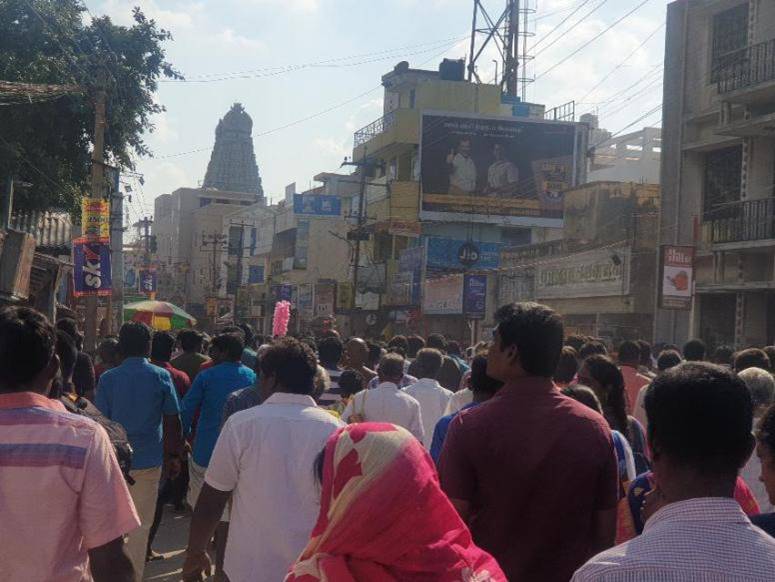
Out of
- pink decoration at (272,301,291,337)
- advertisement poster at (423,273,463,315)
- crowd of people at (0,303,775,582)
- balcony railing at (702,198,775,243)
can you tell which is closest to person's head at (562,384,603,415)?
crowd of people at (0,303,775,582)

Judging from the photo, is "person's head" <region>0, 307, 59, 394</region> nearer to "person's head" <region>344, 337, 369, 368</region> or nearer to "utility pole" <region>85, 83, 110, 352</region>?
"person's head" <region>344, 337, 369, 368</region>

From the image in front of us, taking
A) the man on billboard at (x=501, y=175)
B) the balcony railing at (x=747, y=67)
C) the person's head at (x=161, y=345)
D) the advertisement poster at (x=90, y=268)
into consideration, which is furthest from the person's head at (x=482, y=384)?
the man on billboard at (x=501, y=175)

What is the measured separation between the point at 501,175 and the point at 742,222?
23.0 metres

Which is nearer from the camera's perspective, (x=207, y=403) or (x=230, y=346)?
(x=207, y=403)

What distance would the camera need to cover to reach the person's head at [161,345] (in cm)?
911

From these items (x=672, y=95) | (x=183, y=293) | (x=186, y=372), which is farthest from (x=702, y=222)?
(x=183, y=293)

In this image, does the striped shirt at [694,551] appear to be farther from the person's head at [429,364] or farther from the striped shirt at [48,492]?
the person's head at [429,364]

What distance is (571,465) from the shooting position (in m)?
3.44

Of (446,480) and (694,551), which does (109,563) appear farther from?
(694,551)

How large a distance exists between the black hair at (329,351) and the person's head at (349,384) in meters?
0.41

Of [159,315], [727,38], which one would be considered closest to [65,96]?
[159,315]

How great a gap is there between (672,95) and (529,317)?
2260 cm

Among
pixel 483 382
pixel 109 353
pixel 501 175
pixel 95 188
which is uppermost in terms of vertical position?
pixel 501 175

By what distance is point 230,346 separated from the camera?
7.73 m
